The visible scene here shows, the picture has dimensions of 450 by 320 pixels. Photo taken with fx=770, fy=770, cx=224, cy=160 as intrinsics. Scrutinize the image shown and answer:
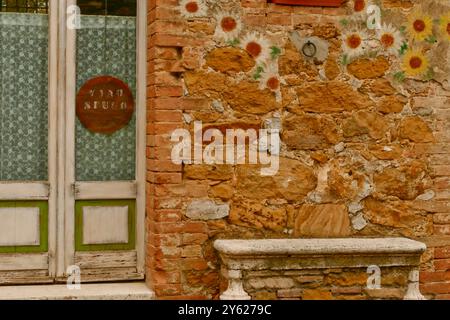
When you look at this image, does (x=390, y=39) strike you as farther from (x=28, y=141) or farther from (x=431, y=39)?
(x=28, y=141)

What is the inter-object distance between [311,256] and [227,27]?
1501mm

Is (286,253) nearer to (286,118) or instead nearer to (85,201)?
(286,118)

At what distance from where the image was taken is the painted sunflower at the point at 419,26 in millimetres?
5031

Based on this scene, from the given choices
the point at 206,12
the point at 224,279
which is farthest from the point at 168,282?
the point at 206,12

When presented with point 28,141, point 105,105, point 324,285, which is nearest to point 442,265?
point 324,285

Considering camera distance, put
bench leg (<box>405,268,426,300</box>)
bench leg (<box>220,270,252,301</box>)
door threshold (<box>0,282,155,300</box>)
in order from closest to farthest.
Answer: bench leg (<box>220,270,252,301</box>), door threshold (<box>0,282,155,300</box>), bench leg (<box>405,268,426,300</box>)

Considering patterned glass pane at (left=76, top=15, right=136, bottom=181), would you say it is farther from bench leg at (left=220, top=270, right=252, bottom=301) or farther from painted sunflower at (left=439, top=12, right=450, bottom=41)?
painted sunflower at (left=439, top=12, right=450, bottom=41)

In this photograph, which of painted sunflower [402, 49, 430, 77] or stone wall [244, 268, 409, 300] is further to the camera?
painted sunflower [402, 49, 430, 77]

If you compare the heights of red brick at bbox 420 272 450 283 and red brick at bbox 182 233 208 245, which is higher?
red brick at bbox 182 233 208 245

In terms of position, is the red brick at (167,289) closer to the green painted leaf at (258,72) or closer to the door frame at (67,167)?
the door frame at (67,167)

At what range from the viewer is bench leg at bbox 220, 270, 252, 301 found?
452cm

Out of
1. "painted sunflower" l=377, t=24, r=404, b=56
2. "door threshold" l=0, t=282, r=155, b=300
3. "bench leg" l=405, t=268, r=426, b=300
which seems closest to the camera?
"door threshold" l=0, t=282, r=155, b=300

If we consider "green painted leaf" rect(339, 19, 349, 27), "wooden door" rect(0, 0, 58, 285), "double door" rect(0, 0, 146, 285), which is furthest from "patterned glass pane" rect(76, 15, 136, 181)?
"green painted leaf" rect(339, 19, 349, 27)

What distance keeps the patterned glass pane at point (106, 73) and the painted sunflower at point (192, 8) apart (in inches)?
16.4
